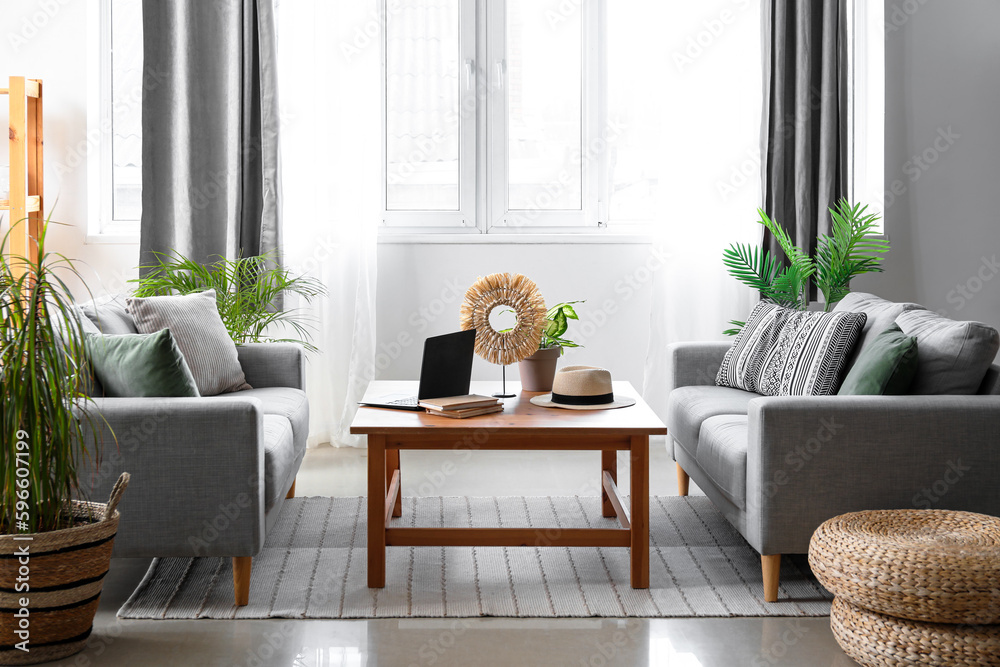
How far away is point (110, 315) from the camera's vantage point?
2.96 meters

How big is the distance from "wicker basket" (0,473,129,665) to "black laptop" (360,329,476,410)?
3.02 ft

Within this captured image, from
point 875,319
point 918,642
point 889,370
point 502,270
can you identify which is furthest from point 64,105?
point 918,642

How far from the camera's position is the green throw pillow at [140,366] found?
8.29 feet

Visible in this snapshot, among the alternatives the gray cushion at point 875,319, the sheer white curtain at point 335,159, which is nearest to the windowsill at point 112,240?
the sheer white curtain at point 335,159

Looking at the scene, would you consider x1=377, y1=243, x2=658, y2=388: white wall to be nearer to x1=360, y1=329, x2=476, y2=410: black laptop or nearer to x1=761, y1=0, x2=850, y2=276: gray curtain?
x1=761, y1=0, x2=850, y2=276: gray curtain

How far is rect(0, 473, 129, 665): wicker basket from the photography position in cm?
204

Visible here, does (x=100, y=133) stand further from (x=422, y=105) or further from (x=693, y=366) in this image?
(x=693, y=366)

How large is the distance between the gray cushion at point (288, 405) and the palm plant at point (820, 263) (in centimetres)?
198

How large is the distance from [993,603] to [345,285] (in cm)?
319

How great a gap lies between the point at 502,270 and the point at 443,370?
1.87 metres

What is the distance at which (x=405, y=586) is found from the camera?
8.64 feet

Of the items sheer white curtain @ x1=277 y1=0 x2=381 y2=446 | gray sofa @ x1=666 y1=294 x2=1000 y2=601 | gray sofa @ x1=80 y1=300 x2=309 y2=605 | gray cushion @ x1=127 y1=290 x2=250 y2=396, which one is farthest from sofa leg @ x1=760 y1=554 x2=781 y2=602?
sheer white curtain @ x1=277 y1=0 x2=381 y2=446

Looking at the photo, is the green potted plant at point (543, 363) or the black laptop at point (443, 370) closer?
the black laptop at point (443, 370)

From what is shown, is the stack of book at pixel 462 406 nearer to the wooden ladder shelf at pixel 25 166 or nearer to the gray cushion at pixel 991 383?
the gray cushion at pixel 991 383
